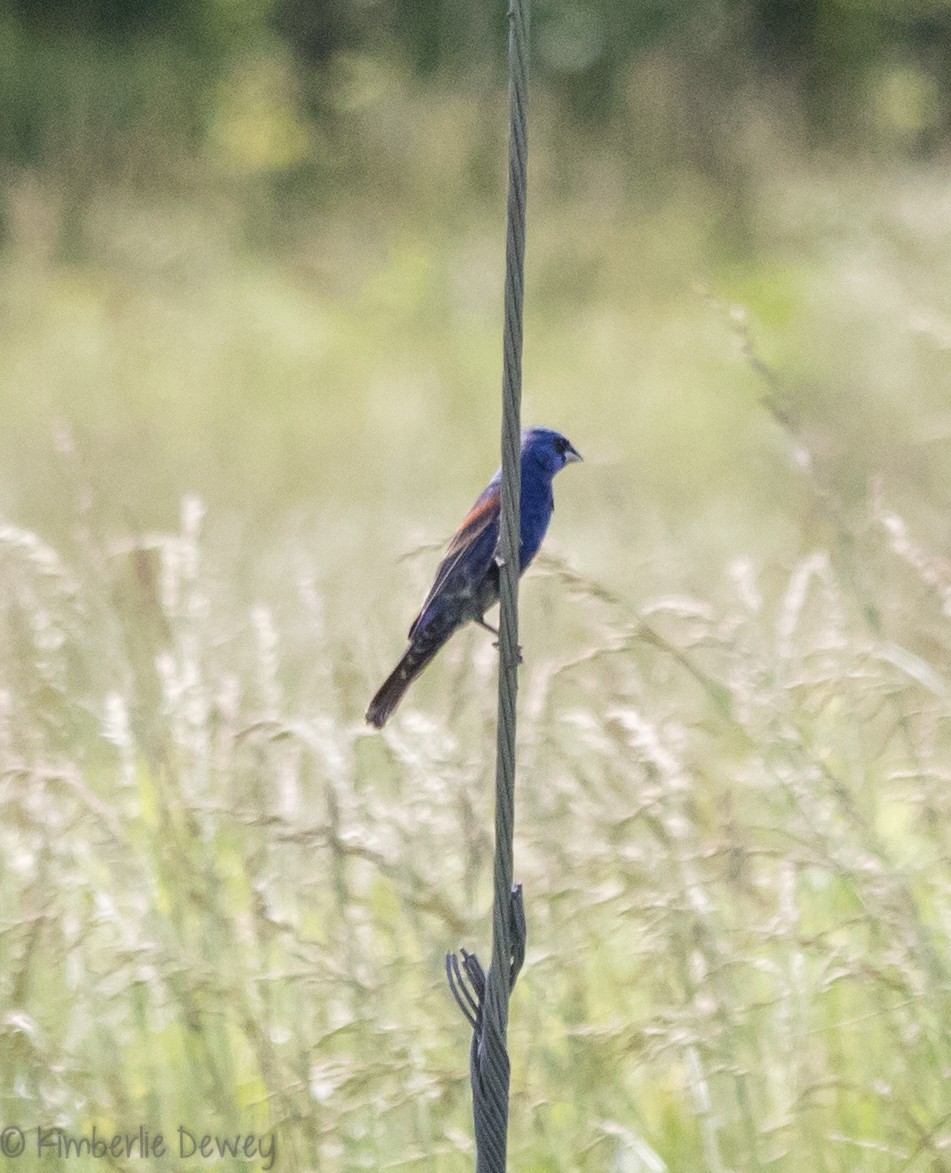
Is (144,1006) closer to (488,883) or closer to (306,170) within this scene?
(488,883)

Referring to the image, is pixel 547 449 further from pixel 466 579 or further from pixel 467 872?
pixel 467 872

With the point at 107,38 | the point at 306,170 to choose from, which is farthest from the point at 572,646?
the point at 107,38

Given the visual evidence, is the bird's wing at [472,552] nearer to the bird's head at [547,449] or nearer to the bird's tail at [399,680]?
the bird's tail at [399,680]

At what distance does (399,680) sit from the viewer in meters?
1.81

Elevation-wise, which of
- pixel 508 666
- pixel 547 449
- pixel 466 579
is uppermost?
pixel 547 449

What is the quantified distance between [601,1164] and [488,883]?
2.29 feet

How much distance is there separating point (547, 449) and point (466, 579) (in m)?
0.30

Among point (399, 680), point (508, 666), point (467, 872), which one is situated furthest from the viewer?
point (467, 872)

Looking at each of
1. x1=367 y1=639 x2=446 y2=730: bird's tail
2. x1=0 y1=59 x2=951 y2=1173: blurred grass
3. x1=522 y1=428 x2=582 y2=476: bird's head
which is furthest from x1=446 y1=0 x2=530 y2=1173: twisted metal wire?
x1=522 y1=428 x2=582 y2=476: bird's head

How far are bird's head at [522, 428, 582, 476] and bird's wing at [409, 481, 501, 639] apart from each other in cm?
20

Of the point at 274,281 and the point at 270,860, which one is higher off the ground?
the point at 274,281

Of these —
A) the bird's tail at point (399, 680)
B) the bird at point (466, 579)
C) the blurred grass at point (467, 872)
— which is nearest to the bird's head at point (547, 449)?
the bird at point (466, 579)

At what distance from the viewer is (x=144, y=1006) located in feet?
7.49

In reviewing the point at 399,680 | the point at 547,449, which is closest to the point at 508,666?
the point at 399,680
